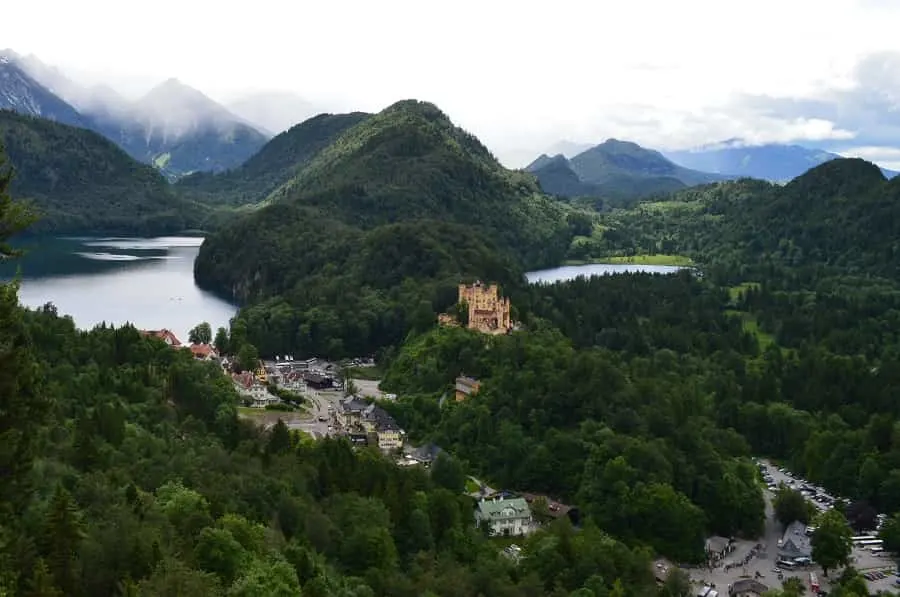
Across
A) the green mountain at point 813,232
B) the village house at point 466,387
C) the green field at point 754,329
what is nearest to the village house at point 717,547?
the village house at point 466,387

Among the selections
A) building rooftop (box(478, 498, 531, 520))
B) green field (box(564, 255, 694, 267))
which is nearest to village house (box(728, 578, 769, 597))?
building rooftop (box(478, 498, 531, 520))

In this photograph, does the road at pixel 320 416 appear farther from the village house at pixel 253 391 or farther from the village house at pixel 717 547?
the village house at pixel 717 547

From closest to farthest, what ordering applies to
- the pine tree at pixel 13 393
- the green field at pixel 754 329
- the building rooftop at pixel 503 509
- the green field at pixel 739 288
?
the pine tree at pixel 13 393, the building rooftop at pixel 503 509, the green field at pixel 754 329, the green field at pixel 739 288

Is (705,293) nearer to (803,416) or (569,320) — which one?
(569,320)

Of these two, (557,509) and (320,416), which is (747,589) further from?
(320,416)

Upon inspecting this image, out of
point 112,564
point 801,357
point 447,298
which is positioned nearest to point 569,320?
point 447,298
